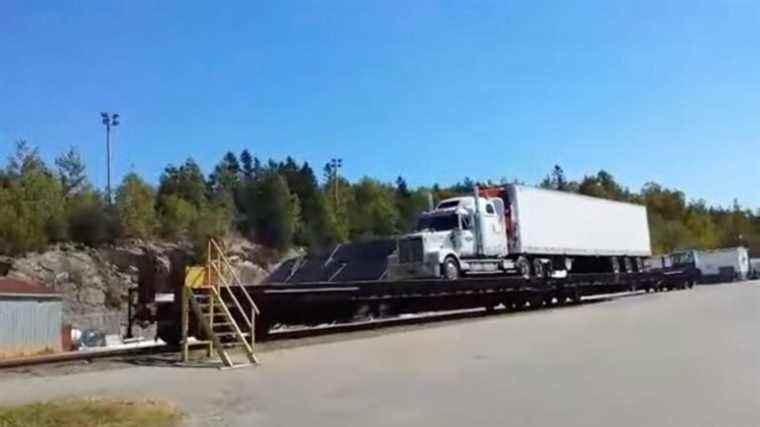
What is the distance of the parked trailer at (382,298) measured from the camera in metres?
19.9

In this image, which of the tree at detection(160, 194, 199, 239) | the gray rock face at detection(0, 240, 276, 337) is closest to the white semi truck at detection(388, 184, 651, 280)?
the gray rock face at detection(0, 240, 276, 337)

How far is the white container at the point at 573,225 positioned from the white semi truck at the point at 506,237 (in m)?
0.04

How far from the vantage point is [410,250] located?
101 feet

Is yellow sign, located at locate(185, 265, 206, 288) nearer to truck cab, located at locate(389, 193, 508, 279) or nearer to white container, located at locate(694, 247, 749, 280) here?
truck cab, located at locate(389, 193, 508, 279)

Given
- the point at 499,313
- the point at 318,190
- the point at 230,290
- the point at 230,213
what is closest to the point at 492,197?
the point at 499,313

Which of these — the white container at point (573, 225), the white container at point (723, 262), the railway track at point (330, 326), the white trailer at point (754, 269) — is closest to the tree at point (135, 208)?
the white container at point (573, 225)

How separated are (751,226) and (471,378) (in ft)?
538

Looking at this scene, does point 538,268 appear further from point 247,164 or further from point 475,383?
point 247,164

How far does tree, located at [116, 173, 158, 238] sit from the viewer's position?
84.8 metres

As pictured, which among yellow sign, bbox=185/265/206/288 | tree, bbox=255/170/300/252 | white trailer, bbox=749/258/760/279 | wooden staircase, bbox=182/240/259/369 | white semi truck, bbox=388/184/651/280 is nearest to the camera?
wooden staircase, bbox=182/240/259/369

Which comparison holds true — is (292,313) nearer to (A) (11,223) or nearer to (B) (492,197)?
(B) (492,197)

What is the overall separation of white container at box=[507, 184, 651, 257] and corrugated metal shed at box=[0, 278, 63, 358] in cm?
2481

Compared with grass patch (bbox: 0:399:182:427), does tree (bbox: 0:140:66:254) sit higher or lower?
higher

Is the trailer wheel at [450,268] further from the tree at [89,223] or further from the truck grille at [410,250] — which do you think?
the tree at [89,223]
